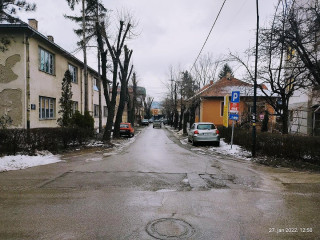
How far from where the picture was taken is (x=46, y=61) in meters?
17.7

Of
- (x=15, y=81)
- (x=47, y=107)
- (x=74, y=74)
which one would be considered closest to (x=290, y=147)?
(x=15, y=81)

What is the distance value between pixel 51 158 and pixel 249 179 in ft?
25.9

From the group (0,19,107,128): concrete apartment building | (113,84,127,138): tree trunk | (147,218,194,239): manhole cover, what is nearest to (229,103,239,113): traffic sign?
(113,84,127,138): tree trunk

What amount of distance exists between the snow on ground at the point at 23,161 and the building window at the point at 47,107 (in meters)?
6.91

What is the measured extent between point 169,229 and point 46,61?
16.9 m

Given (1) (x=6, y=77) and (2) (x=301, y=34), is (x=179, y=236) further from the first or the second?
(1) (x=6, y=77)

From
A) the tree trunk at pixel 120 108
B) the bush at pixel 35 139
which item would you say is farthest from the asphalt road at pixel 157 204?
the tree trunk at pixel 120 108

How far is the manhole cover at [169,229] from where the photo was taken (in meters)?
3.74

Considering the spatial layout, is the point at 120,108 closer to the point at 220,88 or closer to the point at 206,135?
the point at 206,135

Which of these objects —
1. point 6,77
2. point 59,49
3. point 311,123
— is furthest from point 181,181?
point 311,123

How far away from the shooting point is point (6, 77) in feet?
48.2

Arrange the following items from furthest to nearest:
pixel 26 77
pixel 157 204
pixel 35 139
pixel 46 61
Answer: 1. pixel 46 61
2. pixel 26 77
3. pixel 35 139
4. pixel 157 204

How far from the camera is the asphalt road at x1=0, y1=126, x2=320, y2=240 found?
3.91m

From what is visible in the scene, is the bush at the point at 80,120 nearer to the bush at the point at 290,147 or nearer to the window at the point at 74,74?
the window at the point at 74,74
